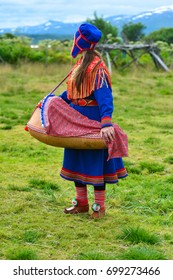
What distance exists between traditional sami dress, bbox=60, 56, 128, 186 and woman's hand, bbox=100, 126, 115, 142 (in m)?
0.03

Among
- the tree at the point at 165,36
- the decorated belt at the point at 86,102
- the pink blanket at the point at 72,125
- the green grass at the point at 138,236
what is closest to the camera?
the green grass at the point at 138,236

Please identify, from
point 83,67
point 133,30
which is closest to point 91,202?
point 83,67

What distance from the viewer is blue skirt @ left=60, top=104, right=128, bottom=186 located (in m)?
4.91

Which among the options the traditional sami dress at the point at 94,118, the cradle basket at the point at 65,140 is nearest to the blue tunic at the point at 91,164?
the traditional sami dress at the point at 94,118

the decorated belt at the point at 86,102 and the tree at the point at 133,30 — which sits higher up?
the decorated belt at the point at 86,102

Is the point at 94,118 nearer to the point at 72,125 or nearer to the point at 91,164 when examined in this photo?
the point at 72,125

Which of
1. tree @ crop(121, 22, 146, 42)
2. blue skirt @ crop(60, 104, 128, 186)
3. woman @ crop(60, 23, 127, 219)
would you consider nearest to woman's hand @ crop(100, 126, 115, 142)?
woman @ crop(60, 23, 127, 219)

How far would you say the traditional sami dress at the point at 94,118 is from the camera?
15.5 ft

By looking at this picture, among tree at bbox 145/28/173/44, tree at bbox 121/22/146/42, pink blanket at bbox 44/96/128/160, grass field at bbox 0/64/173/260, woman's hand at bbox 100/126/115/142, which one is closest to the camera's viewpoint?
grass field at bbox 0/64/173/260

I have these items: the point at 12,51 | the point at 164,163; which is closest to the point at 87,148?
the point at 164,163

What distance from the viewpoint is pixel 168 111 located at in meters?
13.3

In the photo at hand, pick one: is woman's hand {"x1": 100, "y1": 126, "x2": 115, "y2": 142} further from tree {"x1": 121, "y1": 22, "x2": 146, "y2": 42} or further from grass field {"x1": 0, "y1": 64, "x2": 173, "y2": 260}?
tree {"x1": 121, "y1": 22, "x2": 146, "y2": 42}

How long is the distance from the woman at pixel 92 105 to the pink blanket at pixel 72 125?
91 millimetres

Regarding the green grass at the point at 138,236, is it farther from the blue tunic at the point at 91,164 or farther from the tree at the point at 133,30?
the tree at the point at 133,30
